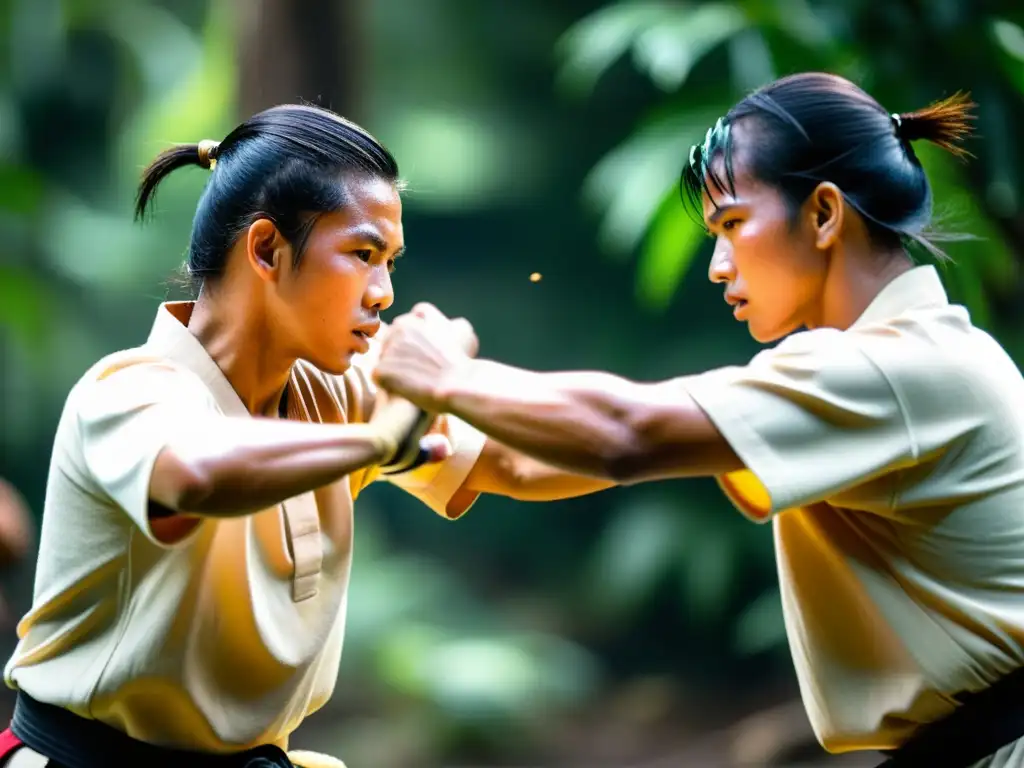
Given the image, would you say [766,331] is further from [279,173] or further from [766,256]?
[279,173]

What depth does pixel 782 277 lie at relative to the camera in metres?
2.03

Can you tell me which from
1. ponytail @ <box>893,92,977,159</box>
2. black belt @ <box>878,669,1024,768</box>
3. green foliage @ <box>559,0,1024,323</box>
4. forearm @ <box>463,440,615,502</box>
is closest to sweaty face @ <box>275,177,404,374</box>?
forearm @ <box>463,440,615,502</box>

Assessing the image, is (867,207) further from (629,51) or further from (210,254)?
(629,51)

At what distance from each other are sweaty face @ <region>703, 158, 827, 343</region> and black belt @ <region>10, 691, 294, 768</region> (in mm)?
1045

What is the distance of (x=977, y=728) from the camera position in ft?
5.97

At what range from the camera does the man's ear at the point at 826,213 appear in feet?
6.47

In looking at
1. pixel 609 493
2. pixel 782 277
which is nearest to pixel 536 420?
pixel 782 277

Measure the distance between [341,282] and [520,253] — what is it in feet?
18.9

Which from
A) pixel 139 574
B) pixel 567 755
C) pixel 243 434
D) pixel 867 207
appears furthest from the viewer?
pixel 567 755

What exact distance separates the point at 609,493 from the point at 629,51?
2.42 m

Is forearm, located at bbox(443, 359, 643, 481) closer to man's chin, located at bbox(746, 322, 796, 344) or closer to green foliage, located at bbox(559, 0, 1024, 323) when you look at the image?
man's chin, located at bbox(746, 322, 796, 344)

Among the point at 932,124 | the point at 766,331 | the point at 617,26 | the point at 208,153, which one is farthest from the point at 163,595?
the point at 617,26

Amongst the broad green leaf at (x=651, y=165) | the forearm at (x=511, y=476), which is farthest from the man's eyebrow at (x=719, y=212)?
the broad green leaf at (x=651, y=165)

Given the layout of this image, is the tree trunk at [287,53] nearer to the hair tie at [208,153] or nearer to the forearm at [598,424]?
the hair tie at [208,153]
